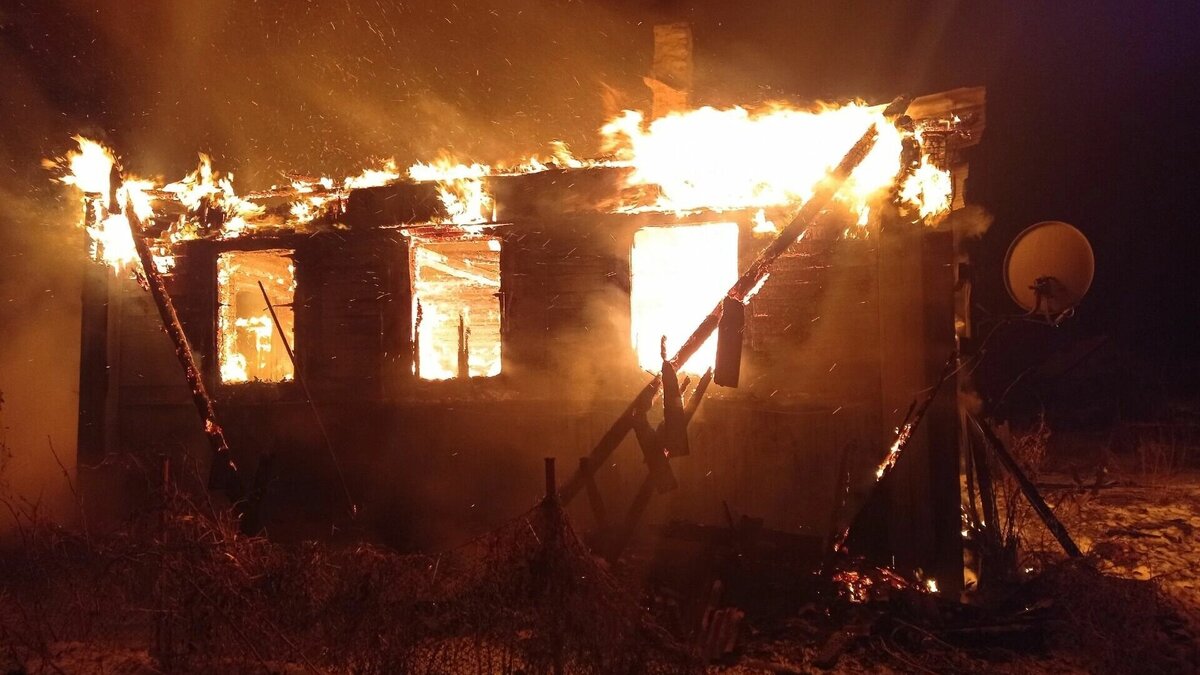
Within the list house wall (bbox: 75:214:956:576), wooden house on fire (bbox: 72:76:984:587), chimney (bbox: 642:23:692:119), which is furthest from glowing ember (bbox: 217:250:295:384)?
chimney (bbox: 642:23:692:119)

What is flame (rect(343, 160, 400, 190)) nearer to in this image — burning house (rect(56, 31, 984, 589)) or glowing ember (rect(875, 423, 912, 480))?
burning house (rect(56, 31, 984, 589))

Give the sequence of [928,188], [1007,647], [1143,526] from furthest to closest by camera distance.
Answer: [1143,526], [928,188], [1007,647]

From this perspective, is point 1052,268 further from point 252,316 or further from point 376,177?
point 252,316

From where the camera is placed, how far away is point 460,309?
1315 centimetres

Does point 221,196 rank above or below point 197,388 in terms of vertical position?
above

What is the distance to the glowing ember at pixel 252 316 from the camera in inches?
381

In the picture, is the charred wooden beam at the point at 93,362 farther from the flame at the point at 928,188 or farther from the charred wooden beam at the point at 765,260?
the flame at the point at 928,188

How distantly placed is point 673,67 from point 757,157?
2105 millimetres

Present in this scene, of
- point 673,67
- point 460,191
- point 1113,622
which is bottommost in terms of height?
point 1113,622

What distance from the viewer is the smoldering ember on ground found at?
5418 millimetres

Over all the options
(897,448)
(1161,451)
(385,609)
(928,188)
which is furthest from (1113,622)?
(1161,451)

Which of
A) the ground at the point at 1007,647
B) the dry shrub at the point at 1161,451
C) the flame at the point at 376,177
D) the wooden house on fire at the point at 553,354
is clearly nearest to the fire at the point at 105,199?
the wooden house on fire at the point at 553,354

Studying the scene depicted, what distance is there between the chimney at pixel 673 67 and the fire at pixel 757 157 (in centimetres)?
103

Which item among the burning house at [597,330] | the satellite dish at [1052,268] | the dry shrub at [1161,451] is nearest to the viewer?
the satellite dish at [1052,268]
